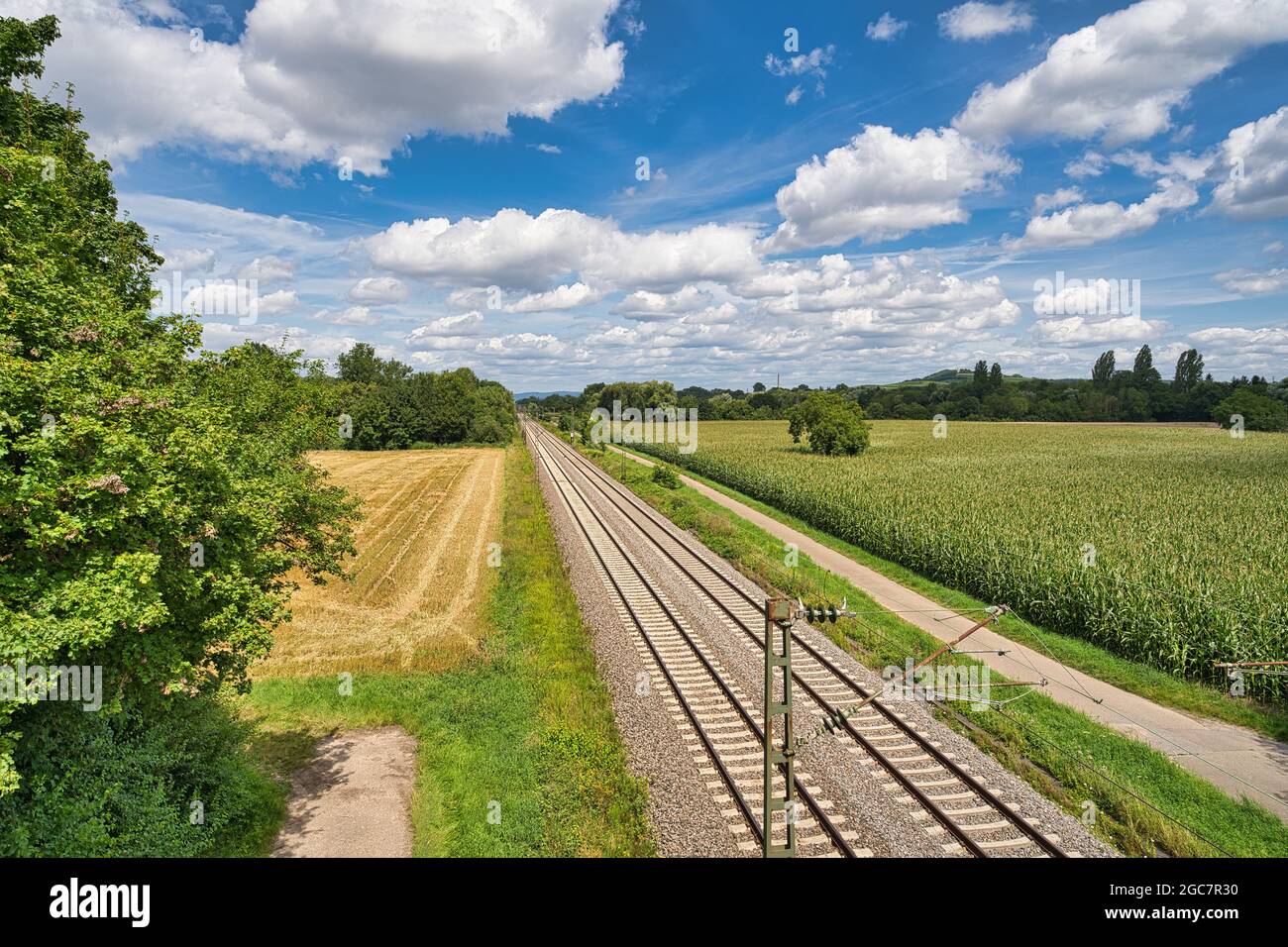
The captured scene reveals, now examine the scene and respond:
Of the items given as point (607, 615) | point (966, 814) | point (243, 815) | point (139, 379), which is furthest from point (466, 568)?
point (966, 814)

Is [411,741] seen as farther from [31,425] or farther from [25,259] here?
[25,259]

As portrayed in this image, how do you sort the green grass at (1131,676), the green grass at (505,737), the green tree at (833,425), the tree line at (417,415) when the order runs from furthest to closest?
the tree line at (417,415) → the green tree at (833,425) → the green grass at (1131,676) → the green grass at (505,737)

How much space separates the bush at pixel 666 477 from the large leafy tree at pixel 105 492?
43.6m

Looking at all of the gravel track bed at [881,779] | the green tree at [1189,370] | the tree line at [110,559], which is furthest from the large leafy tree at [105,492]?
the green tree at [1189,370]

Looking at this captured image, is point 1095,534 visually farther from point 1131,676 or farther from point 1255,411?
point 1255,411

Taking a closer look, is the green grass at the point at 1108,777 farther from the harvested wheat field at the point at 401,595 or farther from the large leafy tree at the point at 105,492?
the large leafy tree at the point at 105,492

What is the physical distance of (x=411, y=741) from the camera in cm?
1598

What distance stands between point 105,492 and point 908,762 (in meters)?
15.1

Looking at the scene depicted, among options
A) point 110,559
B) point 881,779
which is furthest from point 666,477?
point 110,559

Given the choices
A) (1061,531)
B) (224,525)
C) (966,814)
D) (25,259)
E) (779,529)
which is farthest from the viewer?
(779,529)

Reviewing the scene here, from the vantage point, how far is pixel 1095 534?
29094mm

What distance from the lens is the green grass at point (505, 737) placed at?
38.9 ft

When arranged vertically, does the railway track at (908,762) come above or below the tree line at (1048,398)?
below
